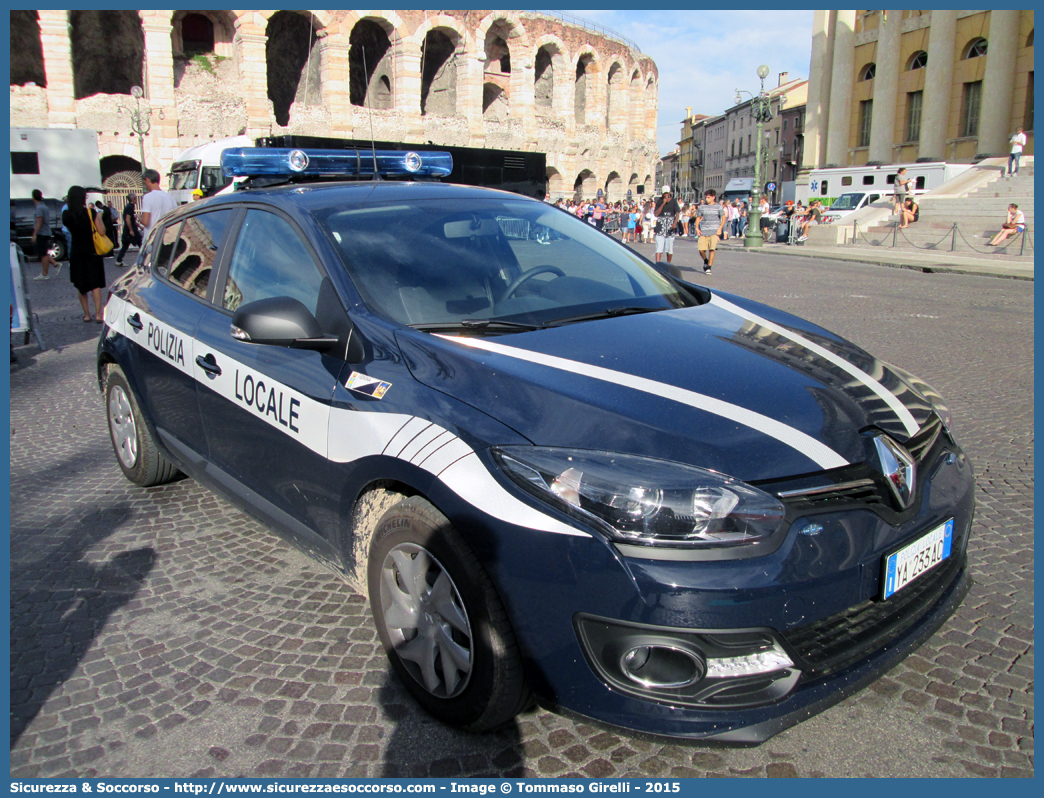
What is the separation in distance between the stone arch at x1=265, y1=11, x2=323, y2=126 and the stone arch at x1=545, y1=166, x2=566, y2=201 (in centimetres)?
1593

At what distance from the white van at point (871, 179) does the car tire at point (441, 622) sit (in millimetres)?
37132

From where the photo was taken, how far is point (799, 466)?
78.4 inches

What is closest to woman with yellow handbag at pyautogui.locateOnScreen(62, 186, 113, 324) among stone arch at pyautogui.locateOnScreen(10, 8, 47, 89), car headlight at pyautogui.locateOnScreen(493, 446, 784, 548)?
car headlight at pyautogui.locateOnScreen(493, 446, 784, 548)

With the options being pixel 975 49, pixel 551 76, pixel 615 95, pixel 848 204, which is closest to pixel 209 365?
pixel 848 204

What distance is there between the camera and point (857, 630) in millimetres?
2025

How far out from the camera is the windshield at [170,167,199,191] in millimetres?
21062

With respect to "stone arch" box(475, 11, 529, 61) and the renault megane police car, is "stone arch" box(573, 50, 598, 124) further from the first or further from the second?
the renault megane police car

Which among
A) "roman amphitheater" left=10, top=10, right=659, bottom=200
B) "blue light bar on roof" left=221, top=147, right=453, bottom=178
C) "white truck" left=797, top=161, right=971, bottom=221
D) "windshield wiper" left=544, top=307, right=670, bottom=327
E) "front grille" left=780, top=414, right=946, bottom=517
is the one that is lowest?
"front grille" left=780, top=414, right=946, bottom=517

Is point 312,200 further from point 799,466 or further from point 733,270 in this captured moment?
point 733,270

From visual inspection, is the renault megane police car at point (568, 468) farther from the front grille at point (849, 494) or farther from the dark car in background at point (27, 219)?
the dark car in background at point (27, 219)

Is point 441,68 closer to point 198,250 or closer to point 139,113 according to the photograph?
point 139,113

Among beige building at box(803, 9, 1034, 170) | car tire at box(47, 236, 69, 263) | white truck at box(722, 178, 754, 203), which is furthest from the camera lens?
white truck at box(722, 178, 754, 203)

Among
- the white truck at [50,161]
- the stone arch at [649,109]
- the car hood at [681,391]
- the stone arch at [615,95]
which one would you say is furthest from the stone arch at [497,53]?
the car hood at [681,391]

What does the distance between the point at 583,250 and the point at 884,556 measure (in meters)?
1.88
